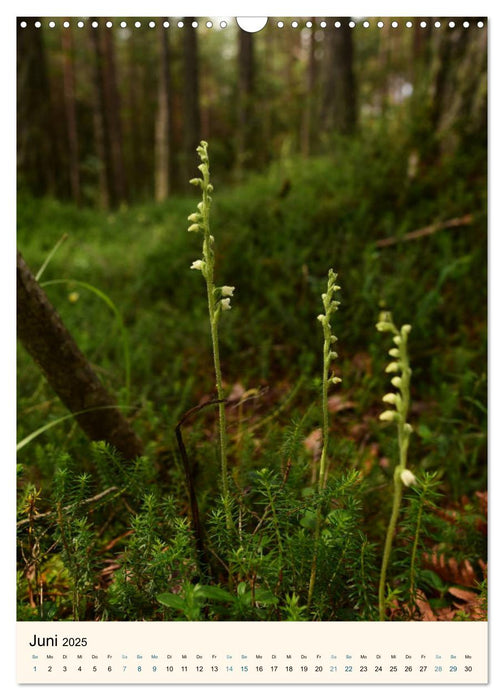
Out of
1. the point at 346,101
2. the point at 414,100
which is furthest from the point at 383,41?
the point at 414,100

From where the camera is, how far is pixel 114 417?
1981 millimetres

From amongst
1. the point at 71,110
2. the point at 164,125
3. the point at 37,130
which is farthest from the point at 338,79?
the point at 71,110

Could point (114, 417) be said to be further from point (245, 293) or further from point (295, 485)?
point (245, 293)

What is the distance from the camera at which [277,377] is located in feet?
10.1

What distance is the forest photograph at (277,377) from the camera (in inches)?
57.4

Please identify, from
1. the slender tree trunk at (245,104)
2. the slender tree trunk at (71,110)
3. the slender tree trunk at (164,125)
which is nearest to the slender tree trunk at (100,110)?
the slender tree trunk at (71,110)

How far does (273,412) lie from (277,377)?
65 centimetres

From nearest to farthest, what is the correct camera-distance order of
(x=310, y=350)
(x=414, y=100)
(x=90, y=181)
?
1. (x=310, y=350)
2. (x=414, y=100)
3. (x=90, y=181)

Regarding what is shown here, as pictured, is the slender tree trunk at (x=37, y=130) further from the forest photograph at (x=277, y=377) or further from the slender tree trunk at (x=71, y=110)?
the slender tree trunk at (x=71, y=110)

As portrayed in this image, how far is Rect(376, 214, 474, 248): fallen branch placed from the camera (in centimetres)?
367

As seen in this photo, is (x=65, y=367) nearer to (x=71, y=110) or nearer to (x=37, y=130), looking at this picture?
(x=37, y=130)

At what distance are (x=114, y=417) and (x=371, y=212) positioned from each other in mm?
2807

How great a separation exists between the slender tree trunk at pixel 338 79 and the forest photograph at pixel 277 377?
0.04 meters
